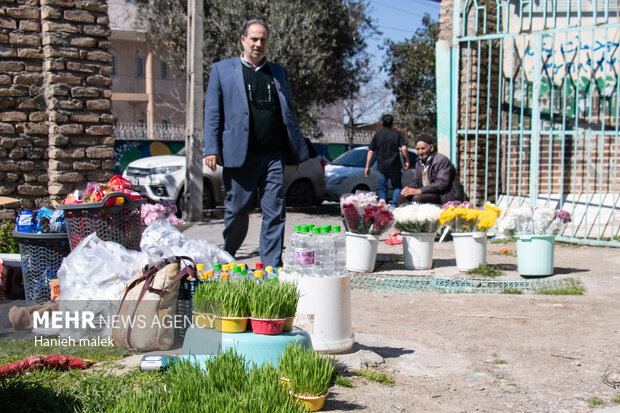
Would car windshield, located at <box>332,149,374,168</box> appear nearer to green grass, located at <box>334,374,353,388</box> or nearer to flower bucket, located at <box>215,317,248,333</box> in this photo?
green grass, located at <box>334,374,353,388</box>

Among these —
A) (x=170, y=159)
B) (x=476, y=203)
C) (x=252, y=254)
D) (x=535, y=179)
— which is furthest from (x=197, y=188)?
(x=535, y=179)

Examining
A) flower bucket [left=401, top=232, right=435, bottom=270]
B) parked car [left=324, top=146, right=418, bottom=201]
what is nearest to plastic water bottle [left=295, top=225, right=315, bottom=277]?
flower bucket [left=401, top=232, right=435, bottom=270]

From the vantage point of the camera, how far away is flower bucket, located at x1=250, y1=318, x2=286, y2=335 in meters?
3.54

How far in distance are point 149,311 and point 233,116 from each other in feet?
8.27

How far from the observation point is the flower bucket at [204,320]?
11.9ft

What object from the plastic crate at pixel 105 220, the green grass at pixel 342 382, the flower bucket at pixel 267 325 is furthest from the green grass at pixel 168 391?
the plastic crate at pixel 105 220

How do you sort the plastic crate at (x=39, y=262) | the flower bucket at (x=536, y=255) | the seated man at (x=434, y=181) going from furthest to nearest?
the seated man at (x=434, y=181), the flower bucket at (x=536, y=255), the plastic crate at (x=39, y=262)

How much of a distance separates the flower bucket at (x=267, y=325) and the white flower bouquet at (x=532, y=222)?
4602 mm

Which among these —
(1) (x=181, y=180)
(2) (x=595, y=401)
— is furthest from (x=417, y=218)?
(1) (x=181, y=180)

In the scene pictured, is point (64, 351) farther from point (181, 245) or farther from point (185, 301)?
point (181, 245)

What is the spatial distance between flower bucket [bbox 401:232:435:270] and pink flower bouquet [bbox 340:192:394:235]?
0.37m

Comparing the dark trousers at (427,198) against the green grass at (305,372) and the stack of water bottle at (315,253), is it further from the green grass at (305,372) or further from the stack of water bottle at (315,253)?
the green grass at (305,372)

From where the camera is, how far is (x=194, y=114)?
12516 millimetres

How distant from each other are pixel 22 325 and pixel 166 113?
134ft
